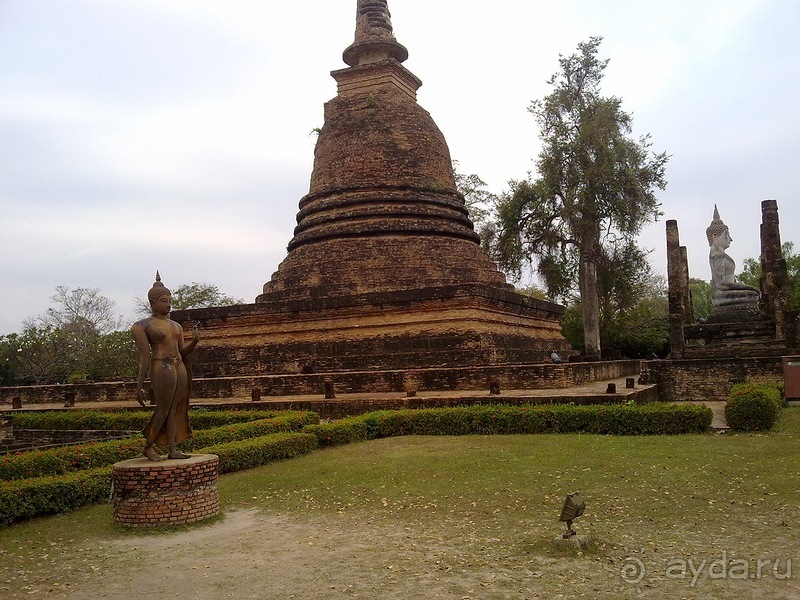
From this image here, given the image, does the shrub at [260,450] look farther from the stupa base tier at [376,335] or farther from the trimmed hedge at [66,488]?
the stupa base tier at [376,335]

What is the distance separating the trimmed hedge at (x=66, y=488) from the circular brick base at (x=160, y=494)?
1.09 meters

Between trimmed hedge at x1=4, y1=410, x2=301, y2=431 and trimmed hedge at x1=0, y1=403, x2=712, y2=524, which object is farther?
trimmed hedge at x1=4, y1=410, x2=301, y2=431

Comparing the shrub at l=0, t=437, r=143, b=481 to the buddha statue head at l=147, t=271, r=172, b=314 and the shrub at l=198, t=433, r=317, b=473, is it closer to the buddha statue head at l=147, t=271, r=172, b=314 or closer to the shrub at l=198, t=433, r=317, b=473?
the shrub at l=198, t=433, r=317, b=473

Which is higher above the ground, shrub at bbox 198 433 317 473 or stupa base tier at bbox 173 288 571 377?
stupa base tier at bbox 173 288 571 377

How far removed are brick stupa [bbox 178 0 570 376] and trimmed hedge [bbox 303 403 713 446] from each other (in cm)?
515

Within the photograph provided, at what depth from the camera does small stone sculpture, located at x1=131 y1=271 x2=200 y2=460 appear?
712 centimetres

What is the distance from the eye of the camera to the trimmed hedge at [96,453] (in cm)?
857

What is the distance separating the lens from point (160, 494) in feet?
21.6

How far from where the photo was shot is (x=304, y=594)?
4.63m

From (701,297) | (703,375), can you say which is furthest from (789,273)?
(703,375)

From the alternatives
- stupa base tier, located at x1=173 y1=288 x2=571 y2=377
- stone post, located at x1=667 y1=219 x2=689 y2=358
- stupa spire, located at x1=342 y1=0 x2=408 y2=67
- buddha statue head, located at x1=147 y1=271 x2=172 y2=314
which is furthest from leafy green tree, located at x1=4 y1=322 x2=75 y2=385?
buddha statue head, located at x1=147 y1=271 x2=172 y2=314

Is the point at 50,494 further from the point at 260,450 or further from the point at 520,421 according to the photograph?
the point at 520,421

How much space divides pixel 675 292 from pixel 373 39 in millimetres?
12530

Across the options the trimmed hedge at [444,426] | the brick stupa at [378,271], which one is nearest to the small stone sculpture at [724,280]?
the brick stupa at [378,271]
